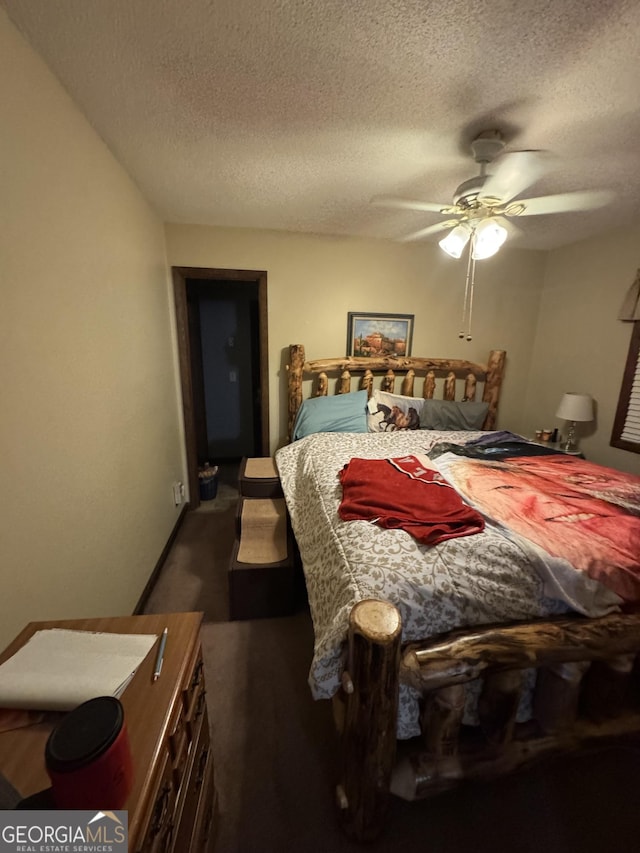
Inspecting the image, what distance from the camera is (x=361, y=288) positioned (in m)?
2.92

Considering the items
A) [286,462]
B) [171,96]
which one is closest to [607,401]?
[286,462]

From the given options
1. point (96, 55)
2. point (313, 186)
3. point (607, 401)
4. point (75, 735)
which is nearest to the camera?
point (75, 735)

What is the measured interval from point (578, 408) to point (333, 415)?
6.37ft

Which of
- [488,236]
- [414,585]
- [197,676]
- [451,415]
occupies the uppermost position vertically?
[488,236]

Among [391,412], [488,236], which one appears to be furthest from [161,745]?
[391,412]

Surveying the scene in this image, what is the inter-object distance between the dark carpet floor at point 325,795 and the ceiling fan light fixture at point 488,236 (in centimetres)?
216

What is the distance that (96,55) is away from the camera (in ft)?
3.64

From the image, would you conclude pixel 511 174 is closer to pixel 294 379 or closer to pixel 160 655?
pixel 294 379

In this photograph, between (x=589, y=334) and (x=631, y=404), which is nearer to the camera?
(x=631, y=404)

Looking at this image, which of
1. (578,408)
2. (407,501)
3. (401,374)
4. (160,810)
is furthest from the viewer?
(401,374)

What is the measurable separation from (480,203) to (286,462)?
187 centimetres

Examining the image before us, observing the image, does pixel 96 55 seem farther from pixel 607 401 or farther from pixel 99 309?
pixel 607 401

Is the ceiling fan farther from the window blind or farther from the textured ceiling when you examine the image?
the window blind

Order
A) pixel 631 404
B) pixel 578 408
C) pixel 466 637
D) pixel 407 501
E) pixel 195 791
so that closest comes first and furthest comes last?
pixel 195 791 < pixel 466 637 < pixel 407 501 < pixel 631 404 < pixel 578 408
